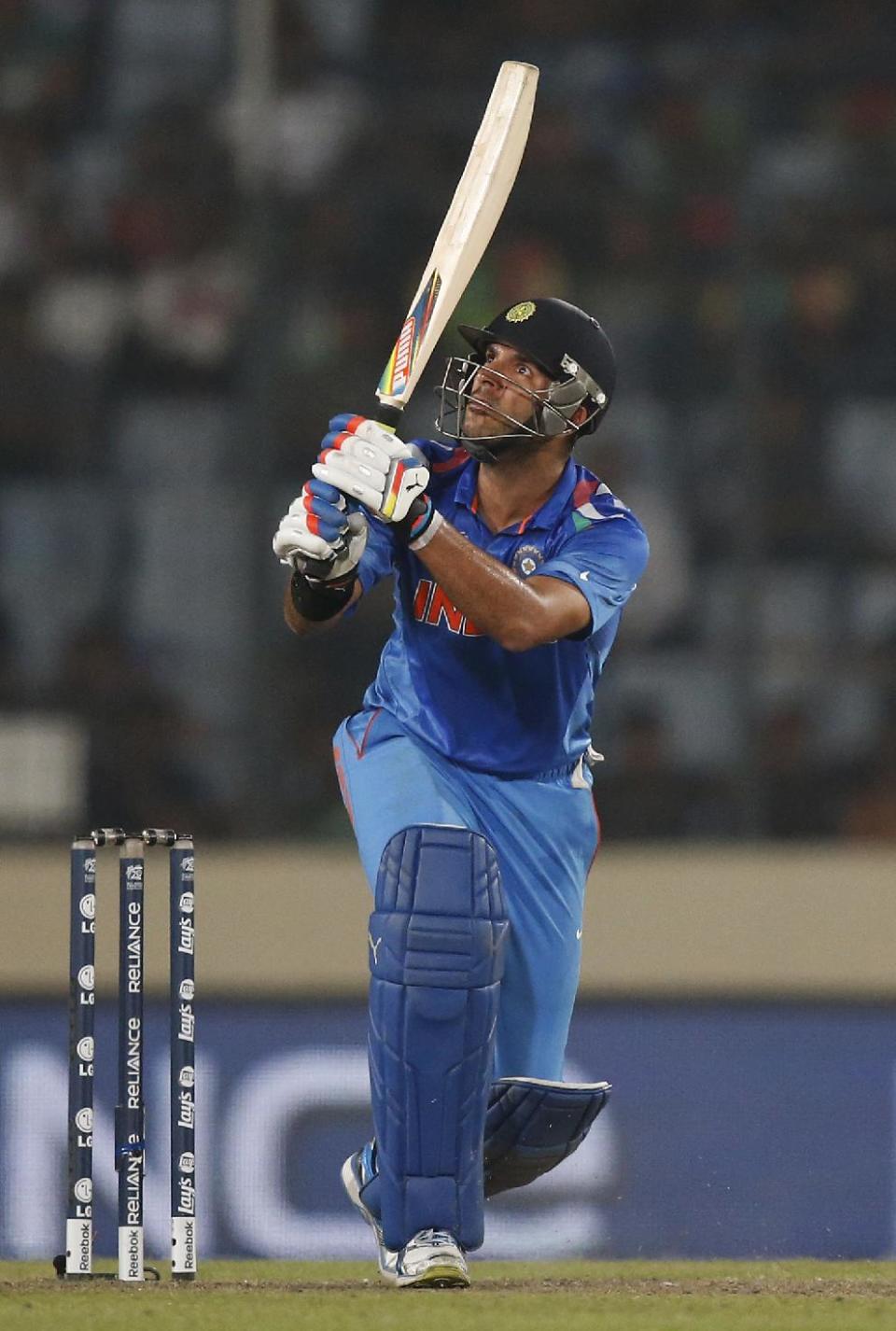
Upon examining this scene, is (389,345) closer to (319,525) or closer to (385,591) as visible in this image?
(385,591)

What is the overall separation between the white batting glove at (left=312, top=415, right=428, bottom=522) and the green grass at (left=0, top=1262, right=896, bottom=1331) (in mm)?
1115

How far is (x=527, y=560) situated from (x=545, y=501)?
13cm

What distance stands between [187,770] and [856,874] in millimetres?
1717

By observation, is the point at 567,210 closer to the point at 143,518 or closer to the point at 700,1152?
the point at 143,518

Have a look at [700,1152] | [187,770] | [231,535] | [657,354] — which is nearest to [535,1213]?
[700,1152]

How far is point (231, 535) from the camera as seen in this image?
5863mm

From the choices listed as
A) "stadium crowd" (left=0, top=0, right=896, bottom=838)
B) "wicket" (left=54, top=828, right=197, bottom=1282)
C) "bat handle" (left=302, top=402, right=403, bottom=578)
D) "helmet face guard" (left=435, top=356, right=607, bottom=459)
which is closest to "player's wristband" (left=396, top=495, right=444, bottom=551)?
"bat handle" (left=302, top=402, right=403, bottom=578)

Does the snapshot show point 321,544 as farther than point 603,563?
No

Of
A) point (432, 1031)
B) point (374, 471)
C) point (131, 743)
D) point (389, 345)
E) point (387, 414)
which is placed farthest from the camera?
point (389, 345)

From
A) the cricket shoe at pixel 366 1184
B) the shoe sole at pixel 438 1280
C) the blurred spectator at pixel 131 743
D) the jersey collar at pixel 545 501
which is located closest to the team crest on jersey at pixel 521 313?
the jersey collar at pixel 545 501

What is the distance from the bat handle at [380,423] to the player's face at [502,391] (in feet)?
0.57

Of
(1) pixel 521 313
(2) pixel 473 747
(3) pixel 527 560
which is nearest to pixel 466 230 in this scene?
(1) pixel 521 313

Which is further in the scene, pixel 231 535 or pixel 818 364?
pixel 818 364

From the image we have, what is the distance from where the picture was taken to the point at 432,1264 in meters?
3.31
